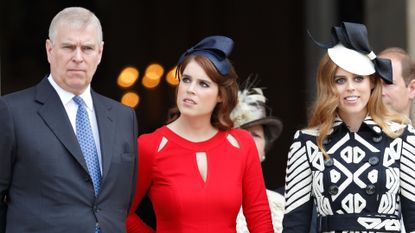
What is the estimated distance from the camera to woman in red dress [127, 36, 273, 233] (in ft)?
16.8

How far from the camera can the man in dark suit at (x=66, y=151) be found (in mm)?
4621

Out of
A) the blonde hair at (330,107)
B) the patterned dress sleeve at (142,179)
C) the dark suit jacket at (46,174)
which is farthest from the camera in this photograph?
the patterned dress sleeve at (142,179)

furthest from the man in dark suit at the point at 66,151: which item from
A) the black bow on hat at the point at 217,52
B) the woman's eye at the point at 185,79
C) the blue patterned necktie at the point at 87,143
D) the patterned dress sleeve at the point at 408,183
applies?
the patterned dress sleeve at the point at 408,183

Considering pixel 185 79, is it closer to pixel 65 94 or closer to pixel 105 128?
pixel 105 128

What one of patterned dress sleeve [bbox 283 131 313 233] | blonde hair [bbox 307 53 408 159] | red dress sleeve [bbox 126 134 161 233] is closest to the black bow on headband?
blonde hair [bbox 307 53 408 159]

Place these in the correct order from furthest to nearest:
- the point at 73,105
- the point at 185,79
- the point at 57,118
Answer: the point at 185,79, the point at 73,105, the point at 57,118

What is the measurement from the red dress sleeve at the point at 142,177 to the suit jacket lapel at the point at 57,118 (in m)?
0.55

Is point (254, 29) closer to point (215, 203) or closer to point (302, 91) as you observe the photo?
point (302, 91)

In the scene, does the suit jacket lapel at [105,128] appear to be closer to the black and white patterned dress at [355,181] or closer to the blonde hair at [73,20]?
the blonde hair at [73,20]

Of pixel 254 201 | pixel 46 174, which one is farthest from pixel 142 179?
pixel 46 174

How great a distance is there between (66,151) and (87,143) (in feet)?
0.45

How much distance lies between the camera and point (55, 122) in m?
4.71

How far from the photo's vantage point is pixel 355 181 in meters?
4.91

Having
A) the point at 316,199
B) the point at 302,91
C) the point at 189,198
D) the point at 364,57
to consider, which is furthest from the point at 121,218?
the point at 302,91
